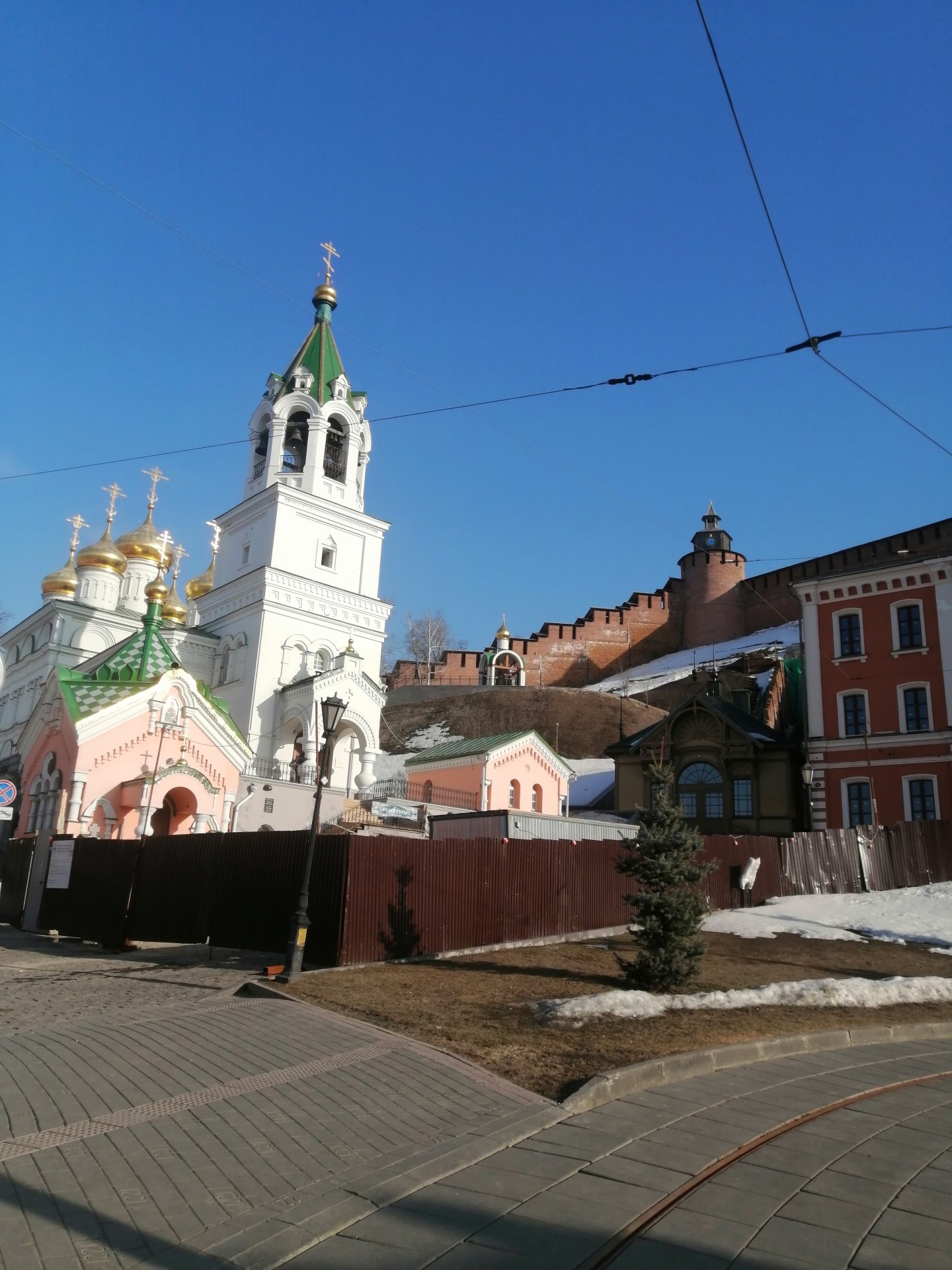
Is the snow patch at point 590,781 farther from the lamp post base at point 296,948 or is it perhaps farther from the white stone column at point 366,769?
the lamp post base at point 296,948

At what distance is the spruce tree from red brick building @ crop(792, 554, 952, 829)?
62.1 ft

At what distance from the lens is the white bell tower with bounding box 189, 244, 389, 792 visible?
35.7 meters

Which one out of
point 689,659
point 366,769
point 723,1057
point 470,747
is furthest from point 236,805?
point 689,659

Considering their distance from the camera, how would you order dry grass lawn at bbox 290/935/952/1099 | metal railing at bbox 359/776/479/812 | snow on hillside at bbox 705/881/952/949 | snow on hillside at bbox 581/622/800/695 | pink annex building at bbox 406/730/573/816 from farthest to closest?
1. snow on hillside at bbox 581/622/800/695
2. pink annex building at bbox 406/730/573/816
3. metal railing at bbox 359/776/479/812
4. snow on hillside at bbox 705/881/952/949
5. dry grass lawn at bbox 290/935/952/1099

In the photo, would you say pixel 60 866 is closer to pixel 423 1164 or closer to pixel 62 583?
pixel 423 1164

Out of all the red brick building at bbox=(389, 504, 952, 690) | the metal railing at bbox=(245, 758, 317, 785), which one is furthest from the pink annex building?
the red brick building at bbox=(389, 504, 952, 690)

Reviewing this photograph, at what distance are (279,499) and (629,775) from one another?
18269 millimetres

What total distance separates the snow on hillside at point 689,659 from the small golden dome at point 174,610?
95.3 feet

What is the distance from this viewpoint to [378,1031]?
28.4 feet

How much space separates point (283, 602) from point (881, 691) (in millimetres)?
22583

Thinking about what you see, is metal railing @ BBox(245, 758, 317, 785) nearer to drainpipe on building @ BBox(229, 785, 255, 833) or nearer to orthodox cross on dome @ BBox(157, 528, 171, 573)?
drainpipe on building @ BBox(229, 785, 255, 833)

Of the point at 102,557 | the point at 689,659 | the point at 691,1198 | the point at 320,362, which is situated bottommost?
the point at 691,1198

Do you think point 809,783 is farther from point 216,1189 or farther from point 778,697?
point 216,1189

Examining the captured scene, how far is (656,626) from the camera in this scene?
262 feet
